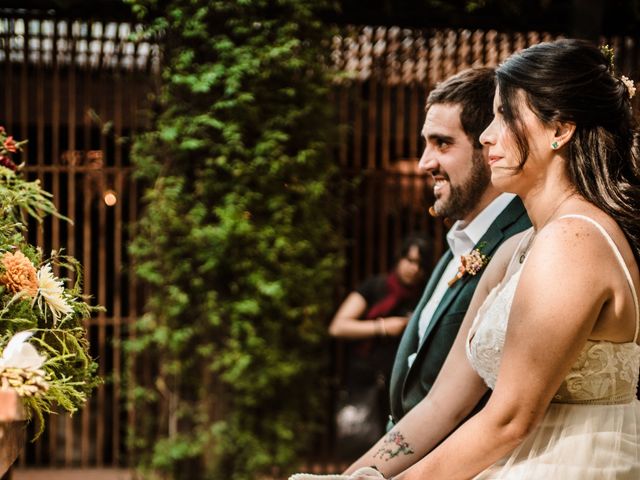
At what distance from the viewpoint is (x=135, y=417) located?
5.38 meters

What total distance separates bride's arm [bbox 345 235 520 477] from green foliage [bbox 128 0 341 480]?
126 inches

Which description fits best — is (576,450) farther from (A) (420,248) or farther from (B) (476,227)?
(A) (420,248)

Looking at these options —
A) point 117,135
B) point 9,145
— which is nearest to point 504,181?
point 9,145

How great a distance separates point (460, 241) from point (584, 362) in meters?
0.81

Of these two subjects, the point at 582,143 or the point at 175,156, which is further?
the point at 175,156

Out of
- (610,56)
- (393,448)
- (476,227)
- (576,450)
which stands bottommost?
(393,448)

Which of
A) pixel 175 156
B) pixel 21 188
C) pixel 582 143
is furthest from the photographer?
pixel 175 156

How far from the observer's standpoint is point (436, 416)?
204 cm

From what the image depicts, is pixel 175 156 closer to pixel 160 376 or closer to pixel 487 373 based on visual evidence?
pixel 160 376

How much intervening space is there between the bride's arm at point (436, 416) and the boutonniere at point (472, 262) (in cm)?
17

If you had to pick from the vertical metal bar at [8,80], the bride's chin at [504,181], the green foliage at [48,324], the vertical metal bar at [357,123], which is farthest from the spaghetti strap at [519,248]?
the vertical metal bar at [8,80]

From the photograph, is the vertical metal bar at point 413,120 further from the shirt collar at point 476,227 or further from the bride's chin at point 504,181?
the bride's chin at point 504,181

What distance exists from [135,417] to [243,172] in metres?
1.78

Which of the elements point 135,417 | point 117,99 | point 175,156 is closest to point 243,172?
point 175,156
